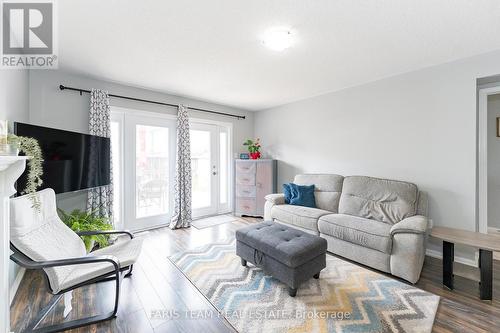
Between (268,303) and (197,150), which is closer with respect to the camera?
(268,303)

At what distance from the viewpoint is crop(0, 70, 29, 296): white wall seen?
5.98ft

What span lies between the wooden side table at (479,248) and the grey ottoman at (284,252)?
1.18 m

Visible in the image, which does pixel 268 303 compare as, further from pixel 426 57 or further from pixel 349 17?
pixel 426 57

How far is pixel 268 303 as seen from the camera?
6.24 ft

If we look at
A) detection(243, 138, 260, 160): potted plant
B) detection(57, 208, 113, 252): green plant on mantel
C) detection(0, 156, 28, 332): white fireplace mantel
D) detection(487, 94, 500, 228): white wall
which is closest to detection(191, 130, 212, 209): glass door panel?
detection(243, 138, 260, 160): potted plant

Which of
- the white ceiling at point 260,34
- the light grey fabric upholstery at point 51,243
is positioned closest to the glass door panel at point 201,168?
the white ceiling at point 260,34

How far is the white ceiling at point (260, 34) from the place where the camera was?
172 centimetres

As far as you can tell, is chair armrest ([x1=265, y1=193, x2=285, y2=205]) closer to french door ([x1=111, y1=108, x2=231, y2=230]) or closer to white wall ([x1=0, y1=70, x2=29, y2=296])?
french door ([x1=111, y1=108, x2=231, y2=230])

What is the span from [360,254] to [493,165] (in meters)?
3.21

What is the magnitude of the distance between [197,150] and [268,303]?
10.9 feet

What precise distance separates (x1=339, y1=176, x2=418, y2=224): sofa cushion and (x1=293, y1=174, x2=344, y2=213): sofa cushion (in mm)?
134

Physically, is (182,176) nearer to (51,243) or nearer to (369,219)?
(51,243)

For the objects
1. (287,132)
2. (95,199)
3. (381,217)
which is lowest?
(381,217)

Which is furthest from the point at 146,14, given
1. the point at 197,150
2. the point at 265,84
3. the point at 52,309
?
the point at 197,150
